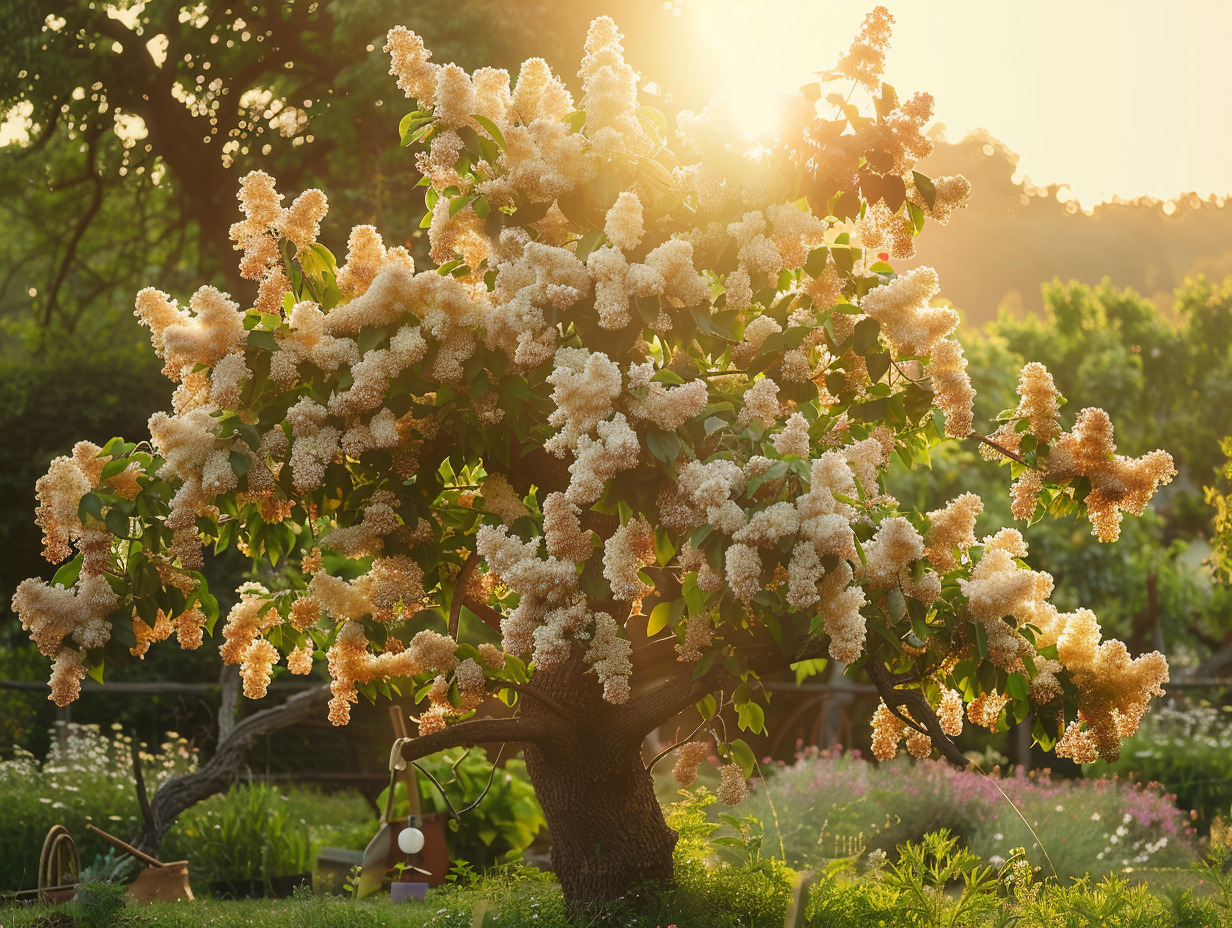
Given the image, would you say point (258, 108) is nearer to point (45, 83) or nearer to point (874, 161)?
point (45, 83)

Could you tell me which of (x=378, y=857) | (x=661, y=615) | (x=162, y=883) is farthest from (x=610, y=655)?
(x=162, y=883)

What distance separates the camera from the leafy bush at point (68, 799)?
7.52 m

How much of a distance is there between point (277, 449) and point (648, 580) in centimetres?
131

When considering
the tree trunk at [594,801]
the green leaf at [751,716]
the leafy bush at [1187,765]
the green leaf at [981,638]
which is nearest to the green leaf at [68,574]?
the tree trunk at [594,801]

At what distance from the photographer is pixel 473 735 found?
3674mm

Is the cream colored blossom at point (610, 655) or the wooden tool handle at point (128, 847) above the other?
the cream colored blossom at point (610, 655)

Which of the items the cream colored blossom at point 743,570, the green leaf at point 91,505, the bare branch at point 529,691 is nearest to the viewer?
the cream colored blossom at point 743,570

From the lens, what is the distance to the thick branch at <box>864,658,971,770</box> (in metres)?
3.02

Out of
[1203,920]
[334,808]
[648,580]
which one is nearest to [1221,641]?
[334,808]

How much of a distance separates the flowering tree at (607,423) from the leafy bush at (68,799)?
14.0 feet

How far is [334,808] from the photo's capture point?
34.6 feet

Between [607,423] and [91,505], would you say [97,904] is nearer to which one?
[91,505]

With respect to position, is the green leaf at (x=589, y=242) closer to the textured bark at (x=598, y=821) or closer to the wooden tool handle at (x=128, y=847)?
the textured bark at (x=598, y=821)

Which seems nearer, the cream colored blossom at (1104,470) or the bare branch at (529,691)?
the cream colored blossom at (1104,470)
